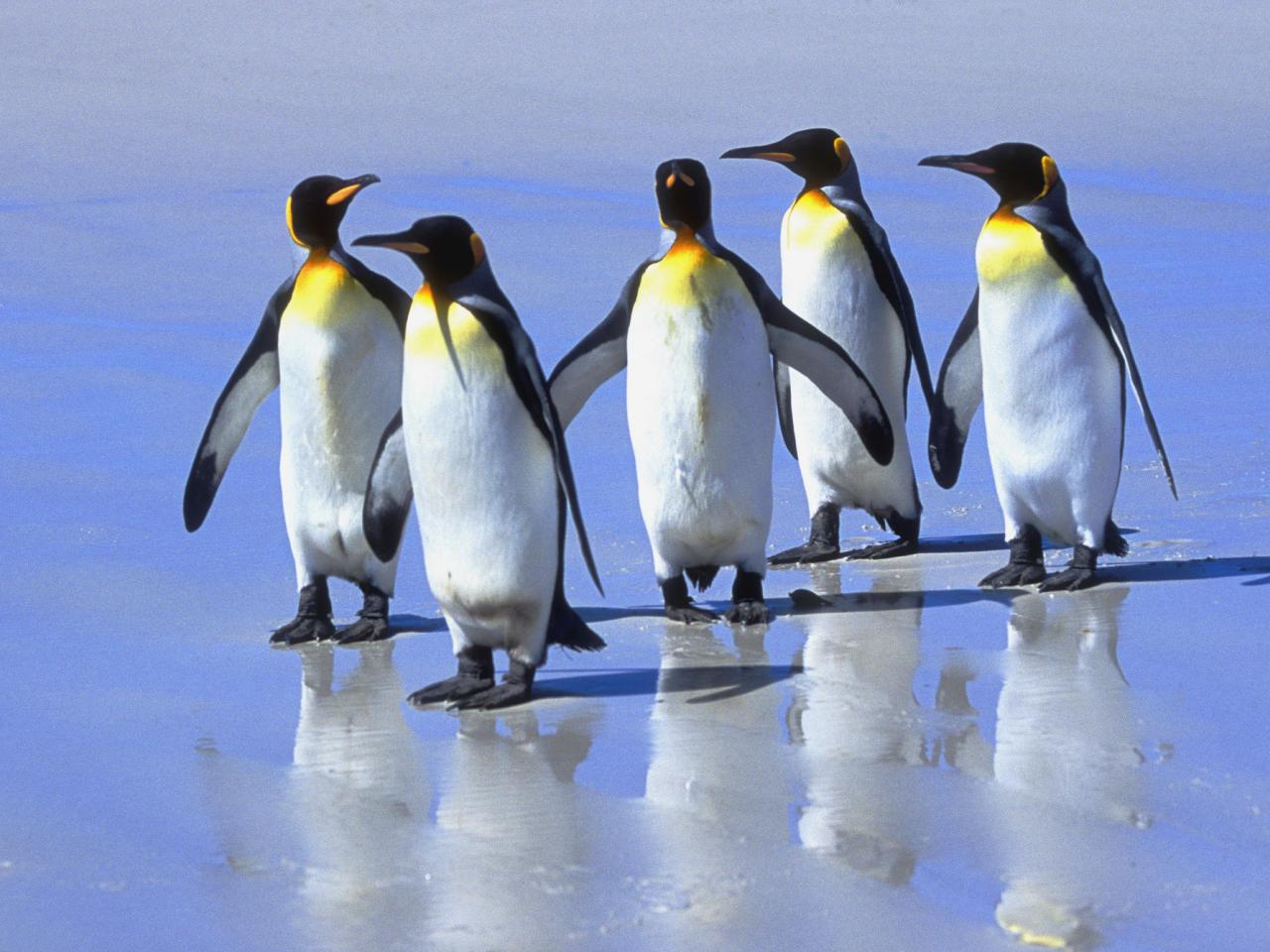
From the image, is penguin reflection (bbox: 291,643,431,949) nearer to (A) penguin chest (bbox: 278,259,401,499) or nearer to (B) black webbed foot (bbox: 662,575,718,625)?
(A) penguin chest (bbox: 278,259,401,499)

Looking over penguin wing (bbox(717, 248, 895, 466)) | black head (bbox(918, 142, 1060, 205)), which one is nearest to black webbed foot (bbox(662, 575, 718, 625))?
penguin wing (bbox(717, 248, 895, 466))

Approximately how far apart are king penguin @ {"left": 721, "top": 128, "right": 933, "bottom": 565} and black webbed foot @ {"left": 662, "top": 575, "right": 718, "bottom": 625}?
81cm

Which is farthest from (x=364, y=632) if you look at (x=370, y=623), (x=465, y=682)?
(x=465, y=682)

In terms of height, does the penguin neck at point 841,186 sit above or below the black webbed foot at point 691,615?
above

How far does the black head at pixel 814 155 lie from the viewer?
6.21 m

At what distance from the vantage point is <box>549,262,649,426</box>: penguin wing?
546 cm

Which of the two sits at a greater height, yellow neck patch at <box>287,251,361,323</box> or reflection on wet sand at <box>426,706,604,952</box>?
yellow neck patch at <box>287,251,361,323</box>

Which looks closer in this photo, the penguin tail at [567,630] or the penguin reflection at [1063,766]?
the penguin reflection at [1063,766]

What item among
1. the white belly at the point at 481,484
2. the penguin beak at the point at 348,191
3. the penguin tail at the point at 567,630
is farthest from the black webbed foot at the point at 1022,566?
the penguin beak at the point at 348,191

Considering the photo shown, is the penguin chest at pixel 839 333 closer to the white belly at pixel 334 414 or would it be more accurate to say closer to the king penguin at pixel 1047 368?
the king penguin at pixel 1047 368

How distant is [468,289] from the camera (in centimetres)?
463

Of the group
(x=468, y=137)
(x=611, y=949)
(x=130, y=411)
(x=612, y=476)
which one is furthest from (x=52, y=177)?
(x=611, y=949)

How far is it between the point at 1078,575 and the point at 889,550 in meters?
0.75

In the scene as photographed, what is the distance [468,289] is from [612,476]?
2513 millimetres
